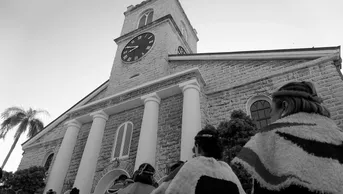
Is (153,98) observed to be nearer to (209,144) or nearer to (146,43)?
(146,43)

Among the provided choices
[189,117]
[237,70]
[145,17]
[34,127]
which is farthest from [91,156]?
[34,127]

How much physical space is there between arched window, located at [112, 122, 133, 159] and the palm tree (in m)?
14.0

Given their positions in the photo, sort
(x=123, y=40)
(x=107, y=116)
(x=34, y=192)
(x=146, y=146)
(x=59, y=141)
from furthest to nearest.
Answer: (x=123, y=40), (x=59, y=141), (x=107, y=116), (x=34, y=192), (x=146, y=146)

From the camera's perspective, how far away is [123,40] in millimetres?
18250

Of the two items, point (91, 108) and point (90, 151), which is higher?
point (91, 108)

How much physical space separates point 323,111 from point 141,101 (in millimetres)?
10366

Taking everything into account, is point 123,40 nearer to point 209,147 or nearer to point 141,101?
point 141,101

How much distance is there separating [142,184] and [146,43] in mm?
13604

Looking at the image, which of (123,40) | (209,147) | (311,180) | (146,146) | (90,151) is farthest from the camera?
(123,40)

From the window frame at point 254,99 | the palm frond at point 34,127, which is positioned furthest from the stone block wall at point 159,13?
the palm frond at point 34,127

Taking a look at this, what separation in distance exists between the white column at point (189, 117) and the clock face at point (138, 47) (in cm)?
632

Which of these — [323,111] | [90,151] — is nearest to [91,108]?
[90,151]

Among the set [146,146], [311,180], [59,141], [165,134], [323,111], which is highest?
[59,141]

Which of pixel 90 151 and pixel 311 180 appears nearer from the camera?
pixel 311 180
